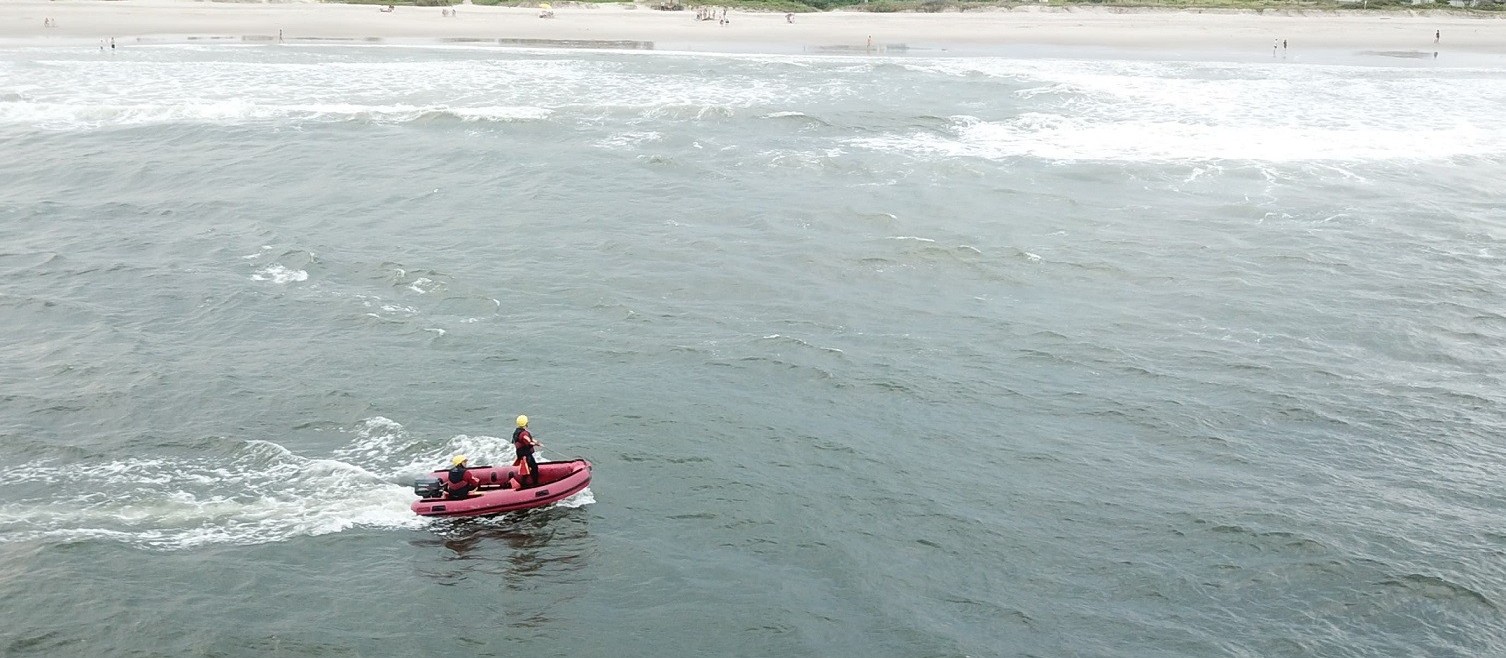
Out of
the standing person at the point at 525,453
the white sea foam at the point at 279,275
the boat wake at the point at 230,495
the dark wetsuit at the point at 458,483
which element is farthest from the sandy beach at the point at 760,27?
the dark wetsuit at the point at 458,483

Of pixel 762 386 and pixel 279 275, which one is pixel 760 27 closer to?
pixel 279 275

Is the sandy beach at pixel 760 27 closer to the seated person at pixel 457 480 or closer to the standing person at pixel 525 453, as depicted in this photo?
the standing person at pixel 525 453

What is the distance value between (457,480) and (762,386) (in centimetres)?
801

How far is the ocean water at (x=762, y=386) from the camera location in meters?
19.3

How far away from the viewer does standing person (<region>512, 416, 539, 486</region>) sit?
2167 centimetres

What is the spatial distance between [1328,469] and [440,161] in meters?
34.3

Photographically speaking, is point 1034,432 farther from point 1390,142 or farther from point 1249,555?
point 1390,142

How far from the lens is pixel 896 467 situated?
23.3m

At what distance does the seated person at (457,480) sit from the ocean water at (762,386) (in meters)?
0.73

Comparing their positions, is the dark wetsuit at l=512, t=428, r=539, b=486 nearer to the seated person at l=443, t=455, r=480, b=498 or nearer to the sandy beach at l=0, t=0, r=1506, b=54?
the seated person at l=443, t=455, r=480, b=498

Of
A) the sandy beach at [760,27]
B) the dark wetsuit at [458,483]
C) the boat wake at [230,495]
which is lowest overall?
the boat wake at [230,495]

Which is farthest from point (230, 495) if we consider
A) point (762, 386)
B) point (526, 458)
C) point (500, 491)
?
point (762, 386)

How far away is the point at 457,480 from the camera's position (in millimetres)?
21328

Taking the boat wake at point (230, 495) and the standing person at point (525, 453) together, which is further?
the standing person at point (525, 453)
